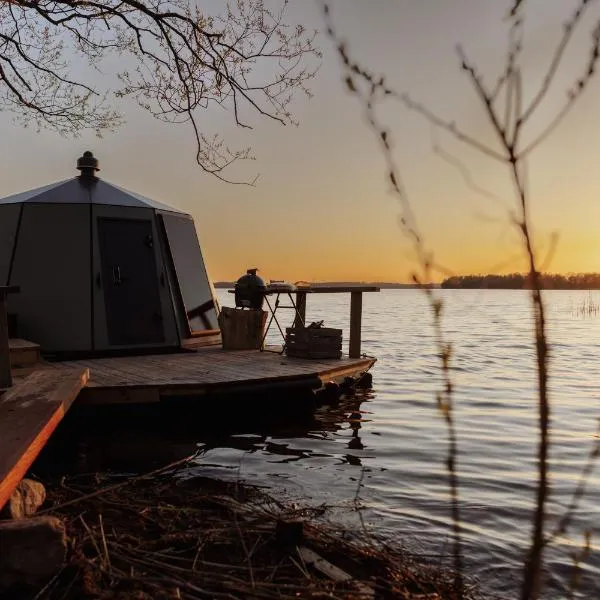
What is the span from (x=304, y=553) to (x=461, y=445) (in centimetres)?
503

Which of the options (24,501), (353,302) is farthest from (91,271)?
(24,501)

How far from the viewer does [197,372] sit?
829 cm

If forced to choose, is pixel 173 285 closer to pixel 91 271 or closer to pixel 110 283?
pixel 110 283

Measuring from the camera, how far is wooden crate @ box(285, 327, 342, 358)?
10.2 meters

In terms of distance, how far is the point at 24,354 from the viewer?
27.7 feet

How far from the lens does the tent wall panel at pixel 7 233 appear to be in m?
9.96

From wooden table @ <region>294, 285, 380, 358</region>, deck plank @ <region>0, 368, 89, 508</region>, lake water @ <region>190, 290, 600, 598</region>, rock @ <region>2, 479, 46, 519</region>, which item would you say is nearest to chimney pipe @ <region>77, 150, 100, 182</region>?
wooden table @ <region>294, 285, 380, 358</region>

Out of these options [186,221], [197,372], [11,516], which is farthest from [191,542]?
[186,221]

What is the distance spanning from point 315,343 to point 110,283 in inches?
137

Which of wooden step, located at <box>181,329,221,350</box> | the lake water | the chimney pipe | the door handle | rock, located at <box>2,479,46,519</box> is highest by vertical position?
the chimney pipe

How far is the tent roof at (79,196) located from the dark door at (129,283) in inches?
16.5

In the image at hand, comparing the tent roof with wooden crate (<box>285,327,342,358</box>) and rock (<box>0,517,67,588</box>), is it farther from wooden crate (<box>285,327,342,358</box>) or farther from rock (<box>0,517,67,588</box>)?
rock (<box>0,517,67,588</box>)

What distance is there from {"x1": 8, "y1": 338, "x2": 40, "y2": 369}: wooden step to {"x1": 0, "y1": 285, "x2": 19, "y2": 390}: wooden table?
215cm

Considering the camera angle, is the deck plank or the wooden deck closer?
the deck plank
